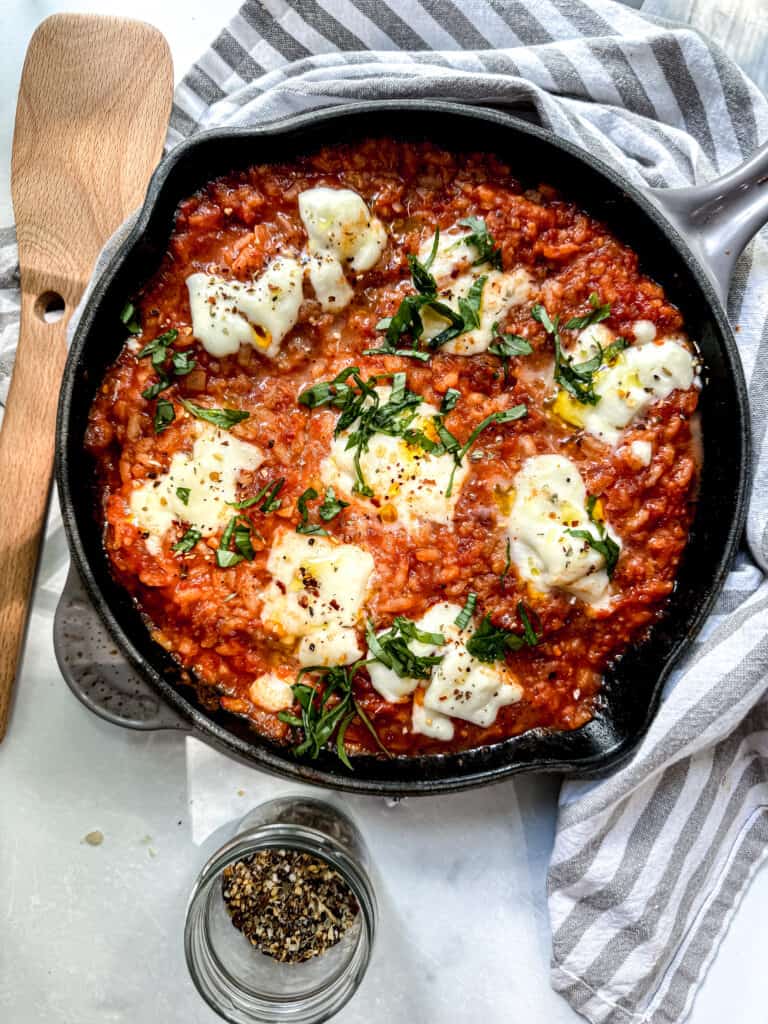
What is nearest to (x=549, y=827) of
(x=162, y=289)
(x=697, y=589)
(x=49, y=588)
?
(x=697, y=589)

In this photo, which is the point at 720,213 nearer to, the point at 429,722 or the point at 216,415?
the point at 216,415

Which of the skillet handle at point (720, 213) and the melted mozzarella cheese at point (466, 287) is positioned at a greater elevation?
the skillet handle at point (720, 213)

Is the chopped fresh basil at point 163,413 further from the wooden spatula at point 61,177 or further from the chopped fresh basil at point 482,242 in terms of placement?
the chopped fresh basil at point 482,242

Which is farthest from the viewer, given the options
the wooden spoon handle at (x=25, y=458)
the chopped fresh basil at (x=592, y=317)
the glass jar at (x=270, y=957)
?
the wooden spoon handle at (x=25, y=458)

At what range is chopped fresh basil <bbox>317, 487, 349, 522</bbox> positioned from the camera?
2.99m

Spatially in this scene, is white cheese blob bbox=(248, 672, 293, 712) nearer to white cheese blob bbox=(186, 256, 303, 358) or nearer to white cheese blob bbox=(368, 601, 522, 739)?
white cheese blob bbox=(368, 601, 522, 739)

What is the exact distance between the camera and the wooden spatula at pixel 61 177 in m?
3.30

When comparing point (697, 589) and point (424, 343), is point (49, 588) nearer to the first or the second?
point (424, 343)

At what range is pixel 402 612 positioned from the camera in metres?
2.99

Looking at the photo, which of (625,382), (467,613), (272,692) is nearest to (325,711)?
(272,692)

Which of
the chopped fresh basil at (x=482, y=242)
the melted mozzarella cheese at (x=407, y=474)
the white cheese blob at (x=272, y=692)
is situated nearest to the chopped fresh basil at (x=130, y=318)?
the melted mozzarella cheese at (x=407, y=474)

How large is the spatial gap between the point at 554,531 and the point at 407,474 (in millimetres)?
516

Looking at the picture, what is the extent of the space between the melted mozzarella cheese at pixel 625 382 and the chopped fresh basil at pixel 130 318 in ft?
4.70

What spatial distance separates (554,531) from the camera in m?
2.93
